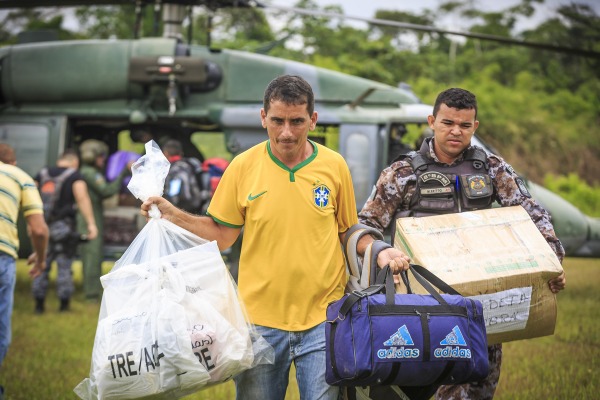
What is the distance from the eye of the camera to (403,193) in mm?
3494

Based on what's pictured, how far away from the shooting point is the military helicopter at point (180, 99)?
316 inches

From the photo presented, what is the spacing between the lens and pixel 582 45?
25.4 m

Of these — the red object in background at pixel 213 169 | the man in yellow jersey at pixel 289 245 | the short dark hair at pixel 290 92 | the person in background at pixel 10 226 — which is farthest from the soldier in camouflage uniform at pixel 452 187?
the red object in background at pixel 213 169

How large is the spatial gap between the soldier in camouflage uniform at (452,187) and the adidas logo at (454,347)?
1.01 meters

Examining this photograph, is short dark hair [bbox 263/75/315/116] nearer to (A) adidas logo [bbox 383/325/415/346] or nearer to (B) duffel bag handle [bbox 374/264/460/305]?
(B) duffel bag handle [bbox 374/264/460/305]

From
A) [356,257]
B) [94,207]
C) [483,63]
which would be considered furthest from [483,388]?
[483,63]

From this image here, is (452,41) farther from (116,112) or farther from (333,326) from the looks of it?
(333,326)

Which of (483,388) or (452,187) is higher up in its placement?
(452,187)

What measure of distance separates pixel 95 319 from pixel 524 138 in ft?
65.6

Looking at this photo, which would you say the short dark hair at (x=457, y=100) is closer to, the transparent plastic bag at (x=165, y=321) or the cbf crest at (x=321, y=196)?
the cbf crest at (x=321, y=196)

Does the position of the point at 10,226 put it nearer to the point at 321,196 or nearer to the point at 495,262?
the point at 321,196

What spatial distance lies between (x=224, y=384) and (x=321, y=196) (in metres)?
2.85

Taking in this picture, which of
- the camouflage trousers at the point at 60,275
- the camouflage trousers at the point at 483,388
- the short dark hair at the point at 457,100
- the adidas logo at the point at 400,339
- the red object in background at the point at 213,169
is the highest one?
the short dark hair at the point at 457,100

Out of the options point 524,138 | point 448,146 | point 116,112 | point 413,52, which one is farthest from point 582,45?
point 448,146
